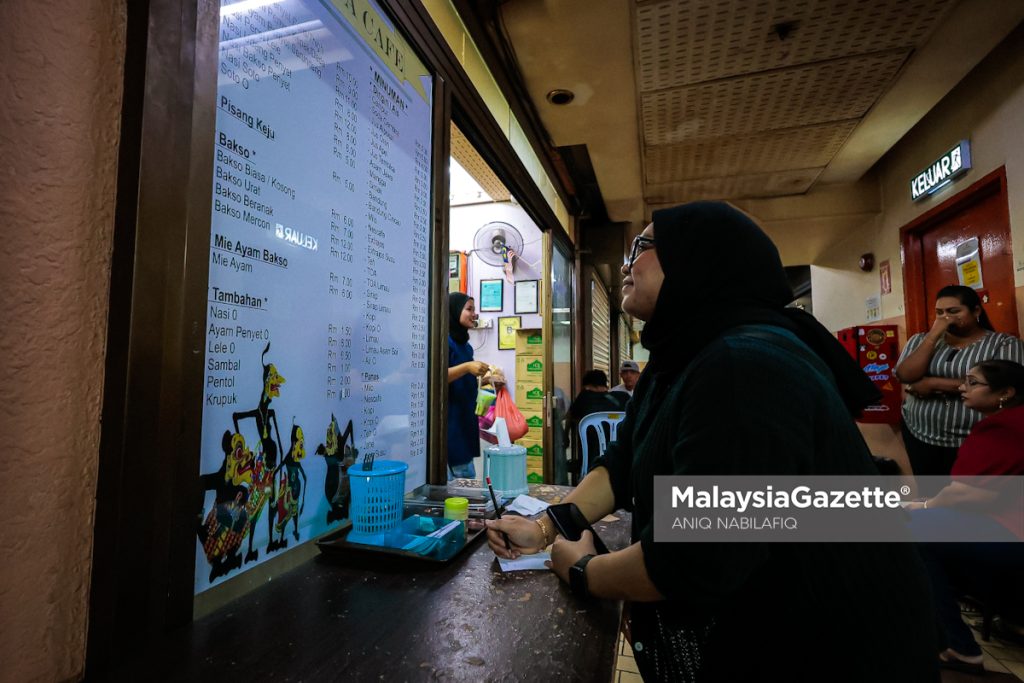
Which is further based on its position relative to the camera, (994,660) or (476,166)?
(476,166)

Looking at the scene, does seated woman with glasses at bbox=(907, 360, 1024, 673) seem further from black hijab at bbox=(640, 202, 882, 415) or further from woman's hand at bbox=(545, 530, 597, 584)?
woman's hand at bbox=(545, 530, 597, 584)

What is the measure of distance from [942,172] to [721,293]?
13.1ft

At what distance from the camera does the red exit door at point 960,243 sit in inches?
122

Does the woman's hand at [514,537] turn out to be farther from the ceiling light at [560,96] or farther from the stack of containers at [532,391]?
the stack of containers at [532,391]

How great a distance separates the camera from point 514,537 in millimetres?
1152

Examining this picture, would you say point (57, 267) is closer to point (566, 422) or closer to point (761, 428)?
point (761, 428)

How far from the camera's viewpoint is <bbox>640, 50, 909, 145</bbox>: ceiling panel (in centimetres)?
279

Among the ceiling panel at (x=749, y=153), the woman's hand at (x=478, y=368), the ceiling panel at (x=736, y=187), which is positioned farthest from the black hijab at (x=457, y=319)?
the ceiling panel at (x=736, y=187)

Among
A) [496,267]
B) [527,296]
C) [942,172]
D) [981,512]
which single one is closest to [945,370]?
[981,512]

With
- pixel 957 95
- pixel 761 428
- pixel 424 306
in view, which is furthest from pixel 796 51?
pixel 761 428

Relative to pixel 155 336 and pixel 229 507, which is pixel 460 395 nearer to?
pixel 229 507

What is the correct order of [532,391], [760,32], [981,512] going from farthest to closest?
[532,391]
[760,32]
[981,512]

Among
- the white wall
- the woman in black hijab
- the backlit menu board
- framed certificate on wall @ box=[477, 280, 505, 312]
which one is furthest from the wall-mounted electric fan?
the woman in black hijab

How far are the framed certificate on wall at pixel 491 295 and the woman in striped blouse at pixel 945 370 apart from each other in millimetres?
3111
